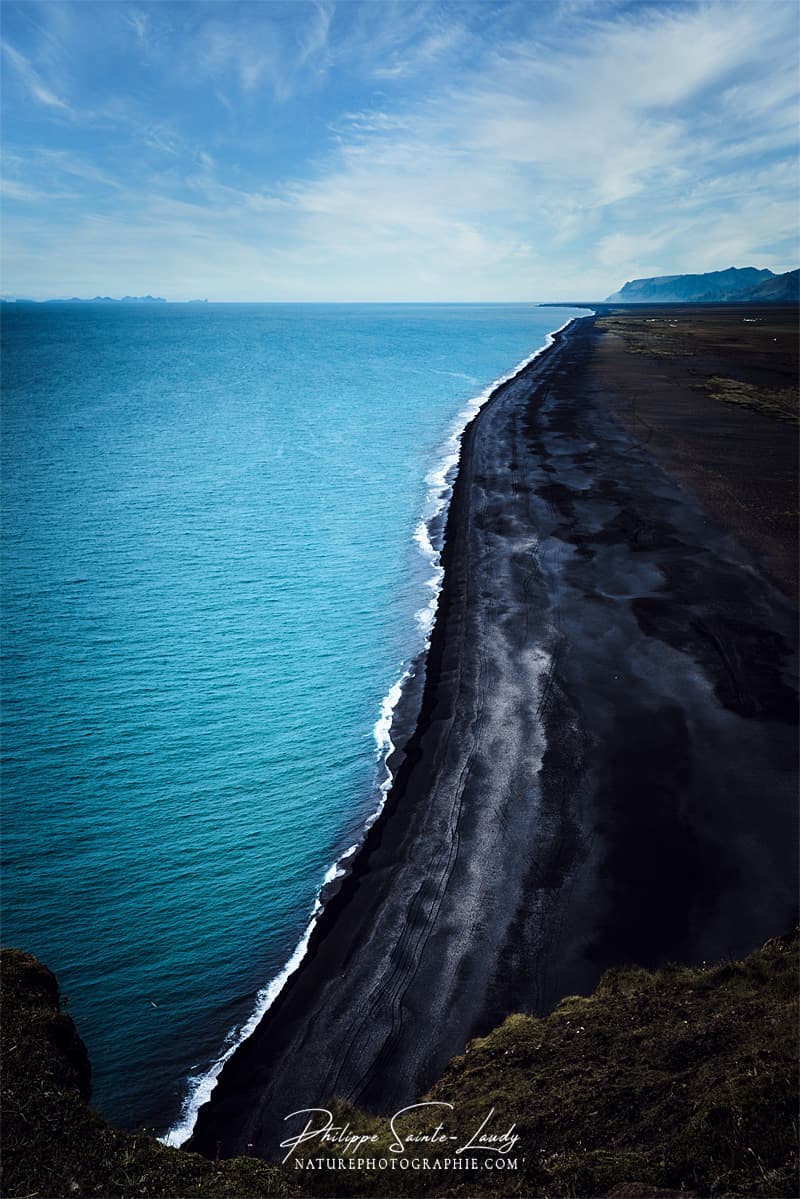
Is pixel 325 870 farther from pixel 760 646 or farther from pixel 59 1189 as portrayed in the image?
pixel 760 646

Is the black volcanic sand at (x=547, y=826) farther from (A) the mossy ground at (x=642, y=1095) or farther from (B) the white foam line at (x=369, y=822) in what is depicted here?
(A) the mossy ground at (x=642, y=1095)

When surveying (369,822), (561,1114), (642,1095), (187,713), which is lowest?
(369,822)

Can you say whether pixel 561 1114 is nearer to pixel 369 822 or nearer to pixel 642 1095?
pixel 642 1095

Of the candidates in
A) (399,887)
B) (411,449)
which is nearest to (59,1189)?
(399,887)
